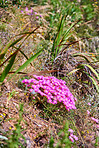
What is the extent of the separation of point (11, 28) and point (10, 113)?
1843 millimetres

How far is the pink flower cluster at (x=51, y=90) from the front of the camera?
234 cm

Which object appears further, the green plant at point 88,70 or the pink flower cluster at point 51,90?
the green plant at point 88,70

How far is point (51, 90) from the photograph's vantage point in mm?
2412

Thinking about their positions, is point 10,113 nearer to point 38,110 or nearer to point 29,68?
point 38,110

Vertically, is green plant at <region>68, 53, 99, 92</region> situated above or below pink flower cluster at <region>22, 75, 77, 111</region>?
above

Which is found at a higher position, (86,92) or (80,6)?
(80,6)

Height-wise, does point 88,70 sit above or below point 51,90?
above

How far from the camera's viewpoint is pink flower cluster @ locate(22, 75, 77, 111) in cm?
234

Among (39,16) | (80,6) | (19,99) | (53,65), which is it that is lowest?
(19,99)

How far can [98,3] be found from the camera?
18.4 feet

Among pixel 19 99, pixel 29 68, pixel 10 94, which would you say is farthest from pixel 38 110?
pixel 29 68

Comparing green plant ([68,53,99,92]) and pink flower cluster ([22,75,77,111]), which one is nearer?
pink flower cluster ([22,75,77,111])

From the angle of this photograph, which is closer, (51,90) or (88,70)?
(51,90)

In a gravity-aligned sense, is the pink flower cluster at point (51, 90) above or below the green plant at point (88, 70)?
below
